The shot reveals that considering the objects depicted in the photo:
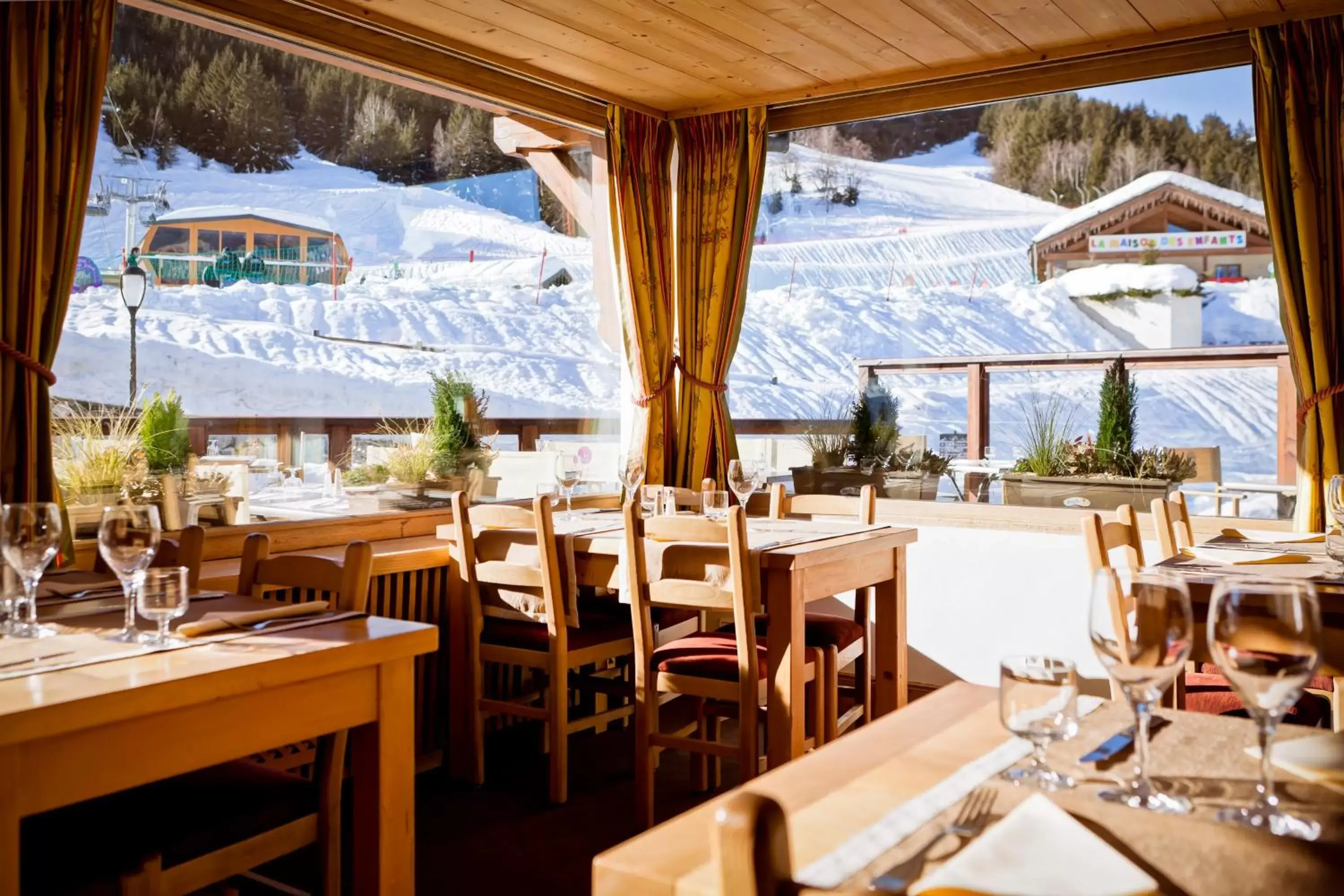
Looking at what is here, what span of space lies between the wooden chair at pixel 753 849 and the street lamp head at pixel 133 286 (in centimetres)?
322

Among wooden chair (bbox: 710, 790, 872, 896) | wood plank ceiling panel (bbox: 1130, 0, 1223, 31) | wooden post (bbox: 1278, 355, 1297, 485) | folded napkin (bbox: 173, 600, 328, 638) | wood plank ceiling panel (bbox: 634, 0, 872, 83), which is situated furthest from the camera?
wooden post (bbox: 1278, 355, 1297, 485)

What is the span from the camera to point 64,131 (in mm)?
2984

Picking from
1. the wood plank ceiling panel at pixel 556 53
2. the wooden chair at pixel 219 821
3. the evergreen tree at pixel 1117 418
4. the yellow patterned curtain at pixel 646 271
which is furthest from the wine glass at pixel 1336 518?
the wood plank ceiling panel at pixel 556 53

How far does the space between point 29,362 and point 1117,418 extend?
3.71m

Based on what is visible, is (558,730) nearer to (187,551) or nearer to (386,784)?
(187,551)

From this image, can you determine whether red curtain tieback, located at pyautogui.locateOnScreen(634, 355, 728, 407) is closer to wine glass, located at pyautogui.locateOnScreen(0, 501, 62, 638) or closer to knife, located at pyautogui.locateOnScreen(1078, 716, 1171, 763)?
wine glass, located at pyautogui.locateOnScreen(0, 501, 62, 638)

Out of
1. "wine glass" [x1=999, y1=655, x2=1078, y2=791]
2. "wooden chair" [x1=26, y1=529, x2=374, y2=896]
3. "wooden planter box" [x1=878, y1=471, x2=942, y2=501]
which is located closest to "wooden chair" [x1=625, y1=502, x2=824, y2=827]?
"wooden chair" [x1=26, y1=529, x2=374, y2=896]

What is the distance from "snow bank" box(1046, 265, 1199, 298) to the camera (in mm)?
4316

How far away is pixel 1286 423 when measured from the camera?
405 centimetres

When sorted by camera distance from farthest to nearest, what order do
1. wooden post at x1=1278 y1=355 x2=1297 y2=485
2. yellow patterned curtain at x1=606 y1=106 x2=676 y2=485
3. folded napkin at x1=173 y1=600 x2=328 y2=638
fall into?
yellow patterned curtain at x1=606 y1=106 x2=676 y2=485 < wooden post at x1=1278 y1=355 x2=1297 y2=485 < folded napkin at x1=173 y1=600 x2=328 y2=638

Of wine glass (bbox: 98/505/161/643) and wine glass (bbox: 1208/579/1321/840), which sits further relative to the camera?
wine glass (bbox: 98/505/161/643)

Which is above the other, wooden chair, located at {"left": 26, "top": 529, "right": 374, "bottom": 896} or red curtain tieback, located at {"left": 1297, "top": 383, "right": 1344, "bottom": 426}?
red curtain tieback, located at {"left": 1297, "top": 383, "right": 1344, "bottom": 426}

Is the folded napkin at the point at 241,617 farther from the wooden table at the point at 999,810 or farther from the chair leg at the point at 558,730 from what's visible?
the chair leg at the point at 558,730

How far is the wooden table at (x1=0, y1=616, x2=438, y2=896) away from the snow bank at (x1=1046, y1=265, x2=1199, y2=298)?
134 inches
